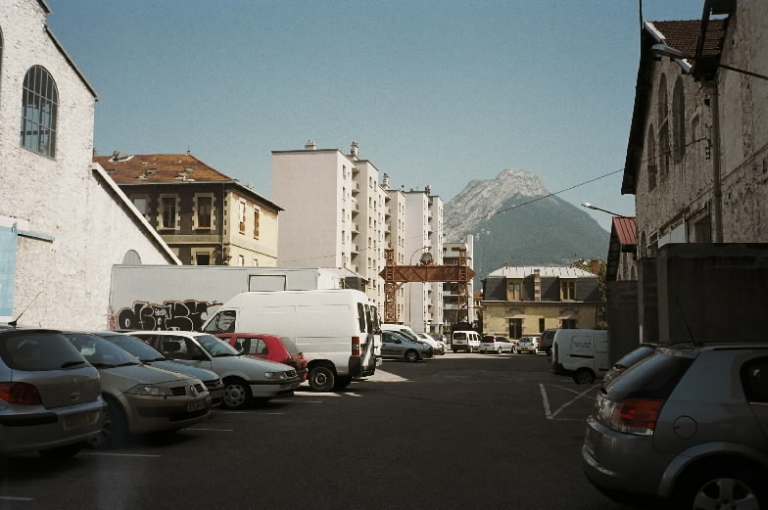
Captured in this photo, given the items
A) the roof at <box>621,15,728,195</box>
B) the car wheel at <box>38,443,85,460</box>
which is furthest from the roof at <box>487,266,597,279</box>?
the car wheel at <box>38,443,85,460</box>

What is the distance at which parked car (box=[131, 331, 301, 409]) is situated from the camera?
1461 centimetres

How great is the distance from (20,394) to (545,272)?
7641 centimetres

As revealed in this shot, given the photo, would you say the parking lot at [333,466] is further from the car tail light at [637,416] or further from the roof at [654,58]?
the roof at [654,58]

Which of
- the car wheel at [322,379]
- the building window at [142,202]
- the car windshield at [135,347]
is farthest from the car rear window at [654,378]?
the building window at [142,202]

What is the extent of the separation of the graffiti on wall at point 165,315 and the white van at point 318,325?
781 cm

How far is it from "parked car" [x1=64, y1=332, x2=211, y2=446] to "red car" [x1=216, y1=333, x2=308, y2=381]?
21.6ft

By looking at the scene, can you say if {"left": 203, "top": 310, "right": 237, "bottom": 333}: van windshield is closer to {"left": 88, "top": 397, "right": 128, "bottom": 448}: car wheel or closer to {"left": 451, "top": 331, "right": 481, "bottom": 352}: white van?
{"left": 88, "top": 397, "right": 128, "bottom": 448}: car wheel

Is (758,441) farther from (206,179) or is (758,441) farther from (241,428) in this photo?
(206,179)

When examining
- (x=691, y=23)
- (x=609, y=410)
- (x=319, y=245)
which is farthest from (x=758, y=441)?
(x=319, y=245)

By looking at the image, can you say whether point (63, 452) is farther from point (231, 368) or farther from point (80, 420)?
point (231, 368)

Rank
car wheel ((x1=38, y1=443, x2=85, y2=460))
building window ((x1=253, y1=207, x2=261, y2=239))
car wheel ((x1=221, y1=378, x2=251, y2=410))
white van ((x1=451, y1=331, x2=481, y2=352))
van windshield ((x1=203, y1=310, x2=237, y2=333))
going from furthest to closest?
white van ((x1=451, y1=331, x2=481, y2=352)) → building window ((x1=253, y1=207, x2=261, y2=239)) → van windshield ((x1=203, y1=310, x2=237, y2=333)) → car wheel ((x1=221, y1=378, x2=251, y2=410)) → car wheel ((x1=38, y1=443, x2=85, y2=460))

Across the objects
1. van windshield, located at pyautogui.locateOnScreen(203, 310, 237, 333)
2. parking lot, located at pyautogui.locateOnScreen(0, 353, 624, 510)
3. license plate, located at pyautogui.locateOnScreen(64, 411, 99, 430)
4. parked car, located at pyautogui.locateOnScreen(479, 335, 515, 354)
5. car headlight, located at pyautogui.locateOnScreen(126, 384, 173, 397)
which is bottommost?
parked car, located at pyautogui.locateOnScreen(479, 335, 515, 354)

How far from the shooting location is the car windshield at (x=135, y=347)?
1226 centimetres

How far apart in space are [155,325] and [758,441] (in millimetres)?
25919
